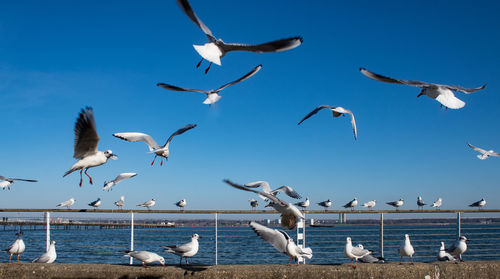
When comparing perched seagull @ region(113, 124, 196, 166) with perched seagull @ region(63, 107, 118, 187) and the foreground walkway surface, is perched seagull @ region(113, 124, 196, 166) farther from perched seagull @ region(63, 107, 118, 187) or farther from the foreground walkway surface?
the foreground walkway surface

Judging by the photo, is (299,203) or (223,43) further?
(299,203)

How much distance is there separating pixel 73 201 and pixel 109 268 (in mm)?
11510

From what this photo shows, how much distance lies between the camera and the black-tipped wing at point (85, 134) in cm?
506

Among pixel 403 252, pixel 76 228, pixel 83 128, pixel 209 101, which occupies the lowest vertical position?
pixel 76 228

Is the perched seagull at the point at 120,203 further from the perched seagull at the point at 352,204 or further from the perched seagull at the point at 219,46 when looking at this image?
the perched seagull at the point at 219,46

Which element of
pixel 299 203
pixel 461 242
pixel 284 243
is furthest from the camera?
pixel 299 203

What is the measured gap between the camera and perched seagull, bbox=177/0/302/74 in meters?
4.88

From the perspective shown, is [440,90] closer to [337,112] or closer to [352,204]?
[337,112]

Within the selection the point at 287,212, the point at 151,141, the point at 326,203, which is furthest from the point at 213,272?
the point at 326,203

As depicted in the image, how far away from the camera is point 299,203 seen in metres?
14.2

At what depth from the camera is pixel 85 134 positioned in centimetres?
520

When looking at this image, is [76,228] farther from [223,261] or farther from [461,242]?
[461,242]

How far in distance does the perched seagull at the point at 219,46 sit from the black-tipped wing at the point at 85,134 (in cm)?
147

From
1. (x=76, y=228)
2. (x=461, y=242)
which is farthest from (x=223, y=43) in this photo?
(x=76, y=228)
